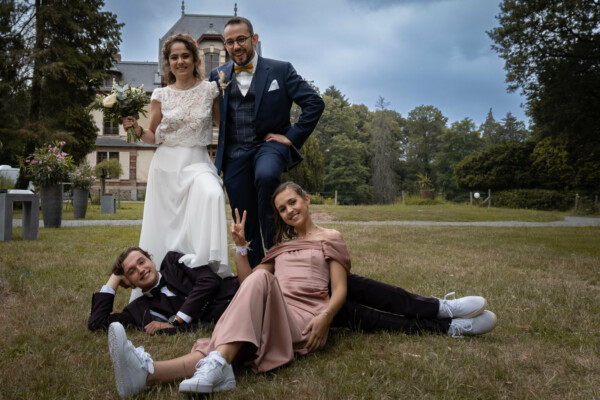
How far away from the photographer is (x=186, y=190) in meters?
3.72

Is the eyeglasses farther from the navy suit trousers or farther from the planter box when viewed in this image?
the planter box

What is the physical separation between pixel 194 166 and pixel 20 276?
97.5 inches

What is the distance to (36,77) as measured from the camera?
736 inches

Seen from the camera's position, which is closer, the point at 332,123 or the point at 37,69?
the point at 37,69

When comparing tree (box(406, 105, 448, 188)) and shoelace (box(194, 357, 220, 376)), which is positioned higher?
tree (box(406, 105, 448, 188))

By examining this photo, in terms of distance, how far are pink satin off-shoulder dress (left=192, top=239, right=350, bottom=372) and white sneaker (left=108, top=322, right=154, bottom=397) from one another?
29 centimetres

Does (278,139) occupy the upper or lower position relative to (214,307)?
upper

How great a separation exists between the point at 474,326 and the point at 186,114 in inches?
106

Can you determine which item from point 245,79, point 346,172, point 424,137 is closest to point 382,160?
point 346,172

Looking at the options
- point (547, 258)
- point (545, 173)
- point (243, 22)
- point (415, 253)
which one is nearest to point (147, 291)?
point (243, 22)

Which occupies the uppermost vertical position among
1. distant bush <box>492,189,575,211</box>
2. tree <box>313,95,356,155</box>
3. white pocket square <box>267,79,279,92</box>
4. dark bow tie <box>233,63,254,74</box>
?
tree <box>313,95,356,155</box>

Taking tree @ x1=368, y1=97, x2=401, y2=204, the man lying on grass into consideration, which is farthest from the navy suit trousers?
tree @ x1=368, y1=97, x2=401, y2=204

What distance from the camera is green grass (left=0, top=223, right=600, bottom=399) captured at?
2096 mm

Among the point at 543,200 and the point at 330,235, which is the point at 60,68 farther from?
the point at 543,200
